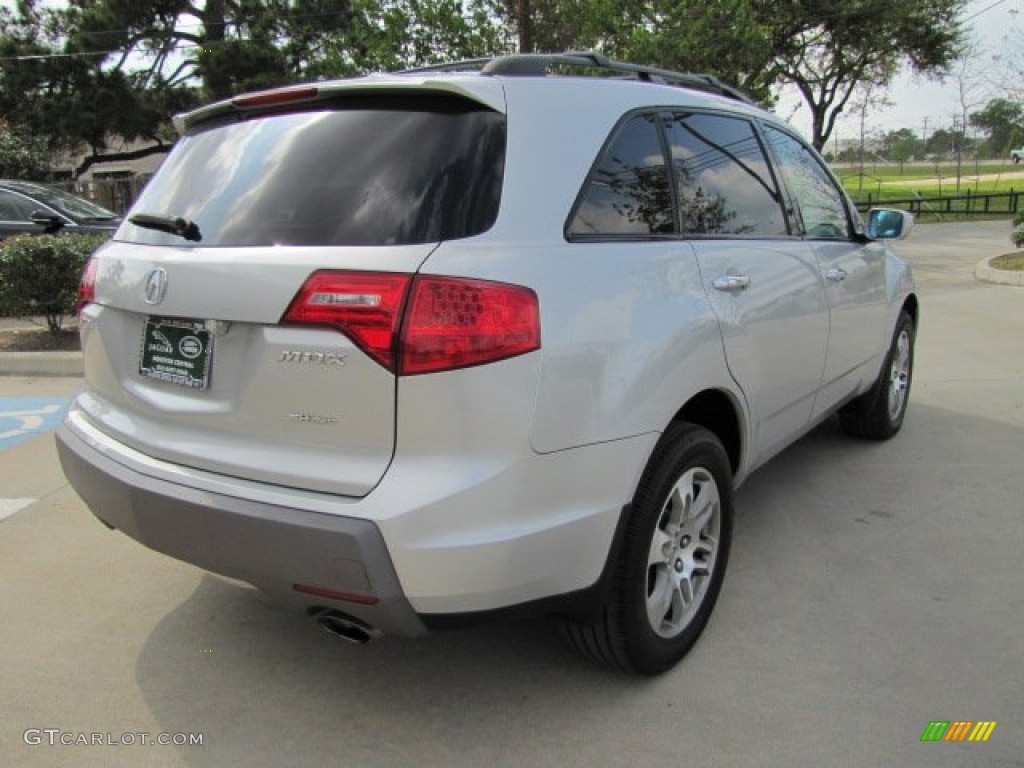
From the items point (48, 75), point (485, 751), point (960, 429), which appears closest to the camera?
point (485, 751)

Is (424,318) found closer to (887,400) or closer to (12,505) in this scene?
(12,505)

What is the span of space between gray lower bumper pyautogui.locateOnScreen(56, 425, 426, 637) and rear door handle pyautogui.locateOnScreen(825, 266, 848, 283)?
257 centimetres

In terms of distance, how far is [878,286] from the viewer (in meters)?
4.50

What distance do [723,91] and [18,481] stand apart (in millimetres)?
4104

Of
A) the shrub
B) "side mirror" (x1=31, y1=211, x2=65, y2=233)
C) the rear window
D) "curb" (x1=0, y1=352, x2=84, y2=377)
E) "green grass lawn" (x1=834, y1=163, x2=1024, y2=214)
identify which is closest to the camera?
the rear window

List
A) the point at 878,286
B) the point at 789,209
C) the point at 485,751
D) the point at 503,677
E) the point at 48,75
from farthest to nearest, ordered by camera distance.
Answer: the point at 48,75 → the point at 878,286 → the point at 789,209 → the point at 503,677 → the point at 485,751

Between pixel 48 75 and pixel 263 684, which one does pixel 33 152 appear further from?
pixel 263 684

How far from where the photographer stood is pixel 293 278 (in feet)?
7.11

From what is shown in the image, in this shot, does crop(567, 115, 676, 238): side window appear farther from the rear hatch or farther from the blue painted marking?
the blue painted marking

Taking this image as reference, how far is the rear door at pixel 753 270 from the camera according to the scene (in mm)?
2943

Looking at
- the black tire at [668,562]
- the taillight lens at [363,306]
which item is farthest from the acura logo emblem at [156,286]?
the black tire at [668,562]

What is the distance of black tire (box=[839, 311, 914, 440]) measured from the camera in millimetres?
4859

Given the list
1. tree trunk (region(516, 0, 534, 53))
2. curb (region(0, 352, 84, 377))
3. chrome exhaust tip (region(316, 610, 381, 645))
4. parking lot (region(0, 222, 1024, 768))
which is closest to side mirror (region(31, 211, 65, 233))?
curb (region(0, 352, 84, 377))

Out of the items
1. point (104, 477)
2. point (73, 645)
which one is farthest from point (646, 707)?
point (73, 645)
